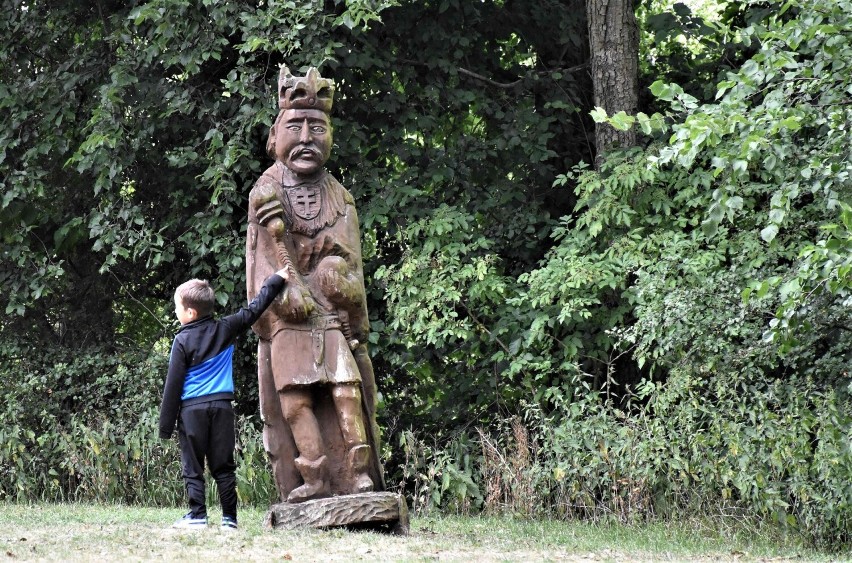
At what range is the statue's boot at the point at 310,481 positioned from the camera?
29.4 ft

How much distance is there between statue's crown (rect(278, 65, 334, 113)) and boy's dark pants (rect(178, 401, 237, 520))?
2.43 m

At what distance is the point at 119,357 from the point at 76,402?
2.81ft

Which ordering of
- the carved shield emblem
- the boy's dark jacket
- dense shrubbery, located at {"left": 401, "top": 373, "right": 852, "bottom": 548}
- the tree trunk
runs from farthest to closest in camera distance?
the tree trunk, dense shrubbery, located at {"left": 401, "top": 373, "right": 852, "bottom": 548}, the carved shield emblem, the boy's dark jacket

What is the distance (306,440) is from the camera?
905 cm

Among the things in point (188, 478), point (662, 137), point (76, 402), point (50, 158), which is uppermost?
point (50, 158)

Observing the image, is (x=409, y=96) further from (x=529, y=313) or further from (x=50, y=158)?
(x=50, y=158)

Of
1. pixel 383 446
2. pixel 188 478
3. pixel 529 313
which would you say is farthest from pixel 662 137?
pixel 188 478

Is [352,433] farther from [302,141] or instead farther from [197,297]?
[302,141]

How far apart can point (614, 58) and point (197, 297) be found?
6.88 metres

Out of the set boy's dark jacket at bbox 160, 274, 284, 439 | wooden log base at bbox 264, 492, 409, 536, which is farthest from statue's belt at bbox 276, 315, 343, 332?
wooden log base at bbox 264, 492, 409, 536

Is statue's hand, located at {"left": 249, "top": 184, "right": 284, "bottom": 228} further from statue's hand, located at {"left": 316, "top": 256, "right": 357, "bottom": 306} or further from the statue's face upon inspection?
statue's hand, located at {"left": 316, "top": 256, "right": 357, "bottom": 306}

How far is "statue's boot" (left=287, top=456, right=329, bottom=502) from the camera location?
8.95m

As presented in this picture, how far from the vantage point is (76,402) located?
15.2m

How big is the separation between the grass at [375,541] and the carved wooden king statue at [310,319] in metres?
0.65
